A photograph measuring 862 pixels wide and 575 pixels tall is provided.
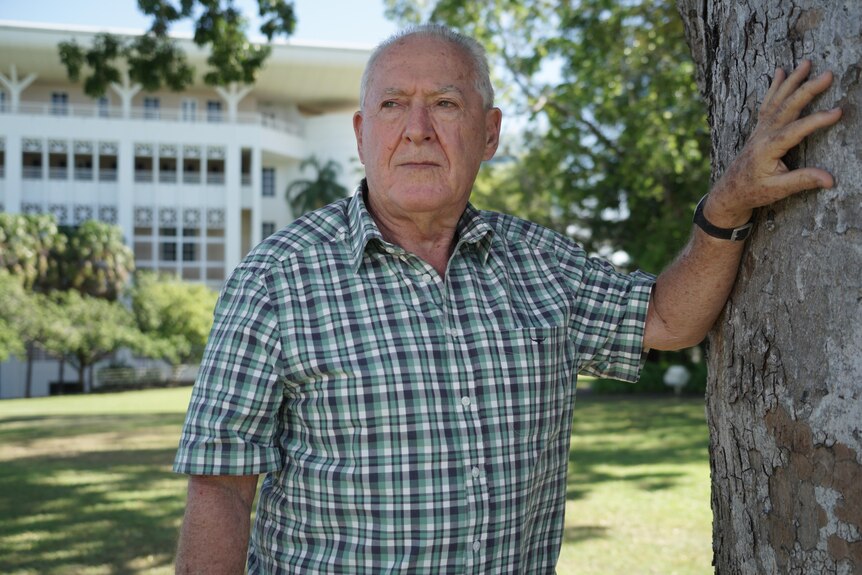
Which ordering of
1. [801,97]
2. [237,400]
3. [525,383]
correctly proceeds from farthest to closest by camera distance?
1. [525,383]
2. [237,400]
3. [801,97]

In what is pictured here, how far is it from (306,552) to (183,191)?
164 ft

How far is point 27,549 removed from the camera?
6969 mm

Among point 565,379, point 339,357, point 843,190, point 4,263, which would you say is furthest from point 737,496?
point 4,263

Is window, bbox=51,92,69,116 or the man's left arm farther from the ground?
window, bbox=51,92,69,116

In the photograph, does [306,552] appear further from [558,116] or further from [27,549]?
[558,116]

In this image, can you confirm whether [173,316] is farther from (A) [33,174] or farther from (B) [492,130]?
(B) [492,130]

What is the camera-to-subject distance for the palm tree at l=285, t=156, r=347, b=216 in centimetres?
5283

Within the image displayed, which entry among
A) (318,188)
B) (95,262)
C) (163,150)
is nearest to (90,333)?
(95,262)

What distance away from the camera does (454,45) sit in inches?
96.3

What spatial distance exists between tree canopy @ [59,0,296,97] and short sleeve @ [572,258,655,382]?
768 centimetres

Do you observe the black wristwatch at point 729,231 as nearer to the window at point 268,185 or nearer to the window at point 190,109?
the window at point 190,109

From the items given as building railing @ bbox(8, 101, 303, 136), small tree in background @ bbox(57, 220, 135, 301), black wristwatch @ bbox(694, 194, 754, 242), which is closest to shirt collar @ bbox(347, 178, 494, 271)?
black wristwatch @ bbox(694, 194, 754, 242)

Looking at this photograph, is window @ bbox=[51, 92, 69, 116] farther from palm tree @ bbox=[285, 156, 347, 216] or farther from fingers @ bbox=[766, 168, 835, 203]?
fingers @ bbox=[766, 168, 835, 203]

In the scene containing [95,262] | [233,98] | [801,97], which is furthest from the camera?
[233,98]
